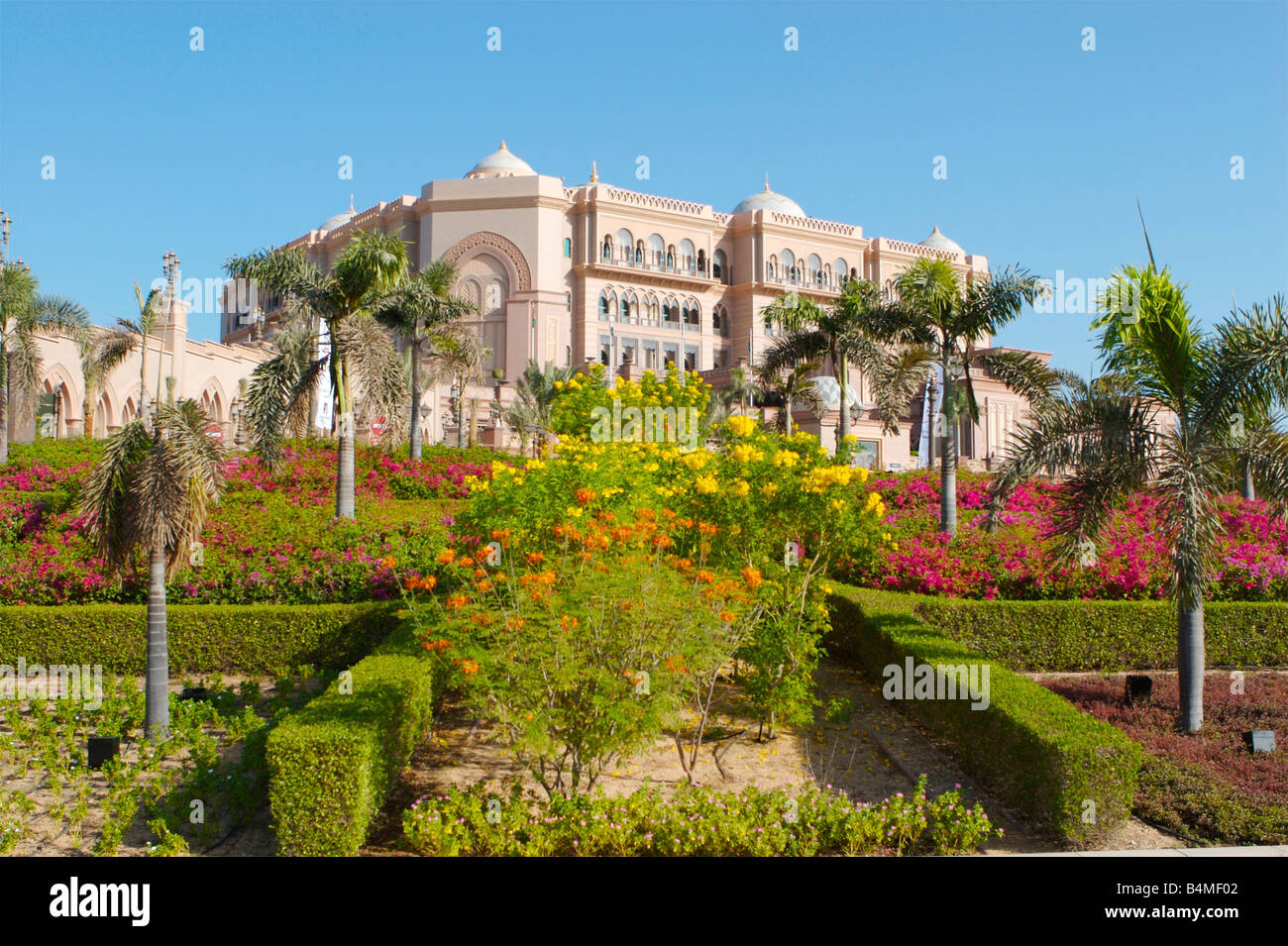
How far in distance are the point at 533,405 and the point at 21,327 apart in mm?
15997

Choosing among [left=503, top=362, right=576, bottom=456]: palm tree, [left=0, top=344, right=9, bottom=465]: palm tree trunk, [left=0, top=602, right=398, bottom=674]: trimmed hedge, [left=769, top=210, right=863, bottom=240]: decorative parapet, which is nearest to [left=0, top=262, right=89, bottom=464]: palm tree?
[left=0, top=344, right=9, bottom=465]: palm tree trunk

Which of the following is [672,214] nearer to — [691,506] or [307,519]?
[307,519]

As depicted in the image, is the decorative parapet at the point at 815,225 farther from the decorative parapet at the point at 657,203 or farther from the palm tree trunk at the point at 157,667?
the palm tree trunk at the point at 157,667

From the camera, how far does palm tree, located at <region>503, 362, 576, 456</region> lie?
29734 mm

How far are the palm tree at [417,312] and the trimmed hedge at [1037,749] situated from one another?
13870mm

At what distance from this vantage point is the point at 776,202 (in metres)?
58.8

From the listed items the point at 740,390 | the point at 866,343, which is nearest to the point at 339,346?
the point at 866,343

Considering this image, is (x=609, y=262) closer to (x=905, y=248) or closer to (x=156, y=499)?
(x=905, y=248)

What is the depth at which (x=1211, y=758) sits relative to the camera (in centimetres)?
846

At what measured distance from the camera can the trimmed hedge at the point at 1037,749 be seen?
693 centimetres

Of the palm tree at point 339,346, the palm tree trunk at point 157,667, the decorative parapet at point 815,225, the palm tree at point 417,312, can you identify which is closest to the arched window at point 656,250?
the decorative parapet at point 815,225

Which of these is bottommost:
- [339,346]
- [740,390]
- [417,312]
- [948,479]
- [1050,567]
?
[1050,567]
